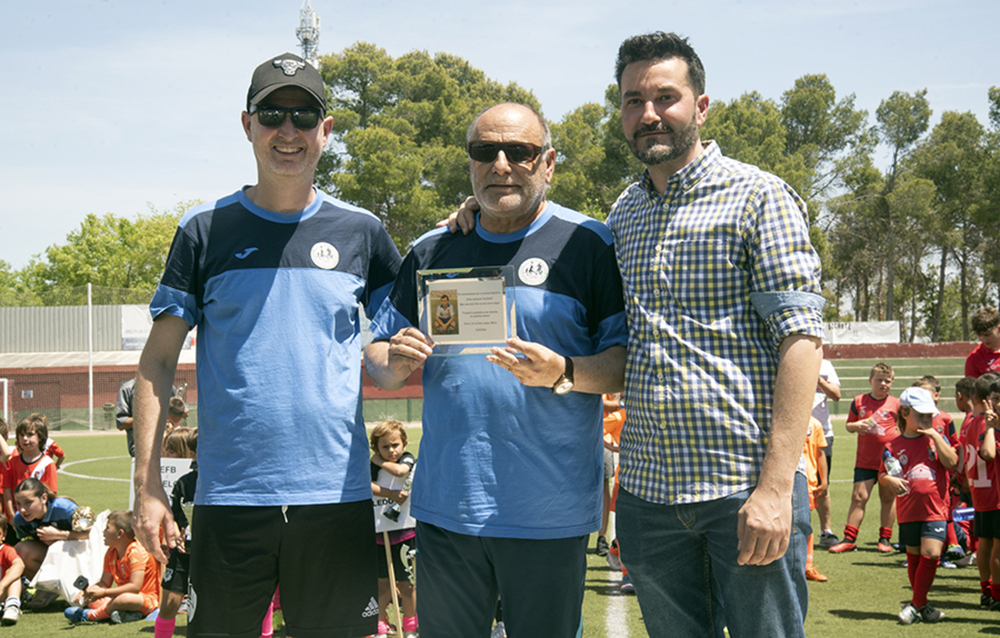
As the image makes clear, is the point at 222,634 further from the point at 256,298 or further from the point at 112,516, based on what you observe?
the point at 112,516

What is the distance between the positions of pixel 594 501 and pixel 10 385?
113 feet

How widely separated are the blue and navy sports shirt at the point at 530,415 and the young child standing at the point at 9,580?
581 centimetres

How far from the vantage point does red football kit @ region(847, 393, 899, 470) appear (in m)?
9.91

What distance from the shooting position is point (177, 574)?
5.74 m

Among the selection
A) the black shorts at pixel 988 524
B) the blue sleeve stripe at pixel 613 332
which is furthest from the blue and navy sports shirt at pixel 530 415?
the black shorts at pixel 988 524

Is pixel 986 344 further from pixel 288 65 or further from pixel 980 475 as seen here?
pixel 288 65

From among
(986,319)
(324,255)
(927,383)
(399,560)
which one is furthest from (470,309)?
(927,383)

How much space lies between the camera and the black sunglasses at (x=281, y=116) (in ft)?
10.8

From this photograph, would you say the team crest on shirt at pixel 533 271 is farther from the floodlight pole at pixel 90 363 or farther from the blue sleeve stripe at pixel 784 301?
the floodlight pole at pixel 90 363

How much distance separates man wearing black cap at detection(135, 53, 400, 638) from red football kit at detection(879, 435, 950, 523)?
5474mm

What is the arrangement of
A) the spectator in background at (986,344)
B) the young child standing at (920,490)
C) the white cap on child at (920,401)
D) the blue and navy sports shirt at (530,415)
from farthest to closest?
the spectator in background at (986,344) < the white cap on child at (920,401) < the young child standing at (920,490) < the blue and navy sports shirt at (530,415)

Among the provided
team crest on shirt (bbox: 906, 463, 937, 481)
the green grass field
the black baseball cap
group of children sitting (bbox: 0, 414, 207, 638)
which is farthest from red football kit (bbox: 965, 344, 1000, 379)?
the black baseball cap

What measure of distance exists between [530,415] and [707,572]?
2.75ft

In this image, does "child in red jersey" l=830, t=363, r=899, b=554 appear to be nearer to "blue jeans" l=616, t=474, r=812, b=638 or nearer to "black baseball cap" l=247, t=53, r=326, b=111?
"blue jeans" l=616, t=474, r=812, b=638
